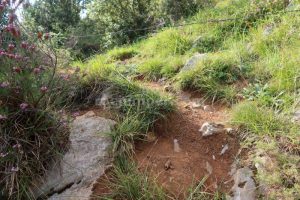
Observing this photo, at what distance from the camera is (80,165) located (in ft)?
9.75

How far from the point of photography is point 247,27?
5.23 meters

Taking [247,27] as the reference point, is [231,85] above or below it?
below

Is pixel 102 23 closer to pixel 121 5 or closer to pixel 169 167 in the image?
pixel 121 5

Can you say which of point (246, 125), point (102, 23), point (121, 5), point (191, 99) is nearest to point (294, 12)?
point (191, 99)

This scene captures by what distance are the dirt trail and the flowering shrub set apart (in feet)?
2.56

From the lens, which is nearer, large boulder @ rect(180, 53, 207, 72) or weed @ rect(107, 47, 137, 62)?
large boulder @ rect(180, 53, 207, 72)

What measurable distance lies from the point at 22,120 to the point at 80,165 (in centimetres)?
59

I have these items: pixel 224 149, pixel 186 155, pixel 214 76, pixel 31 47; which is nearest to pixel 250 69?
pixel 214 76

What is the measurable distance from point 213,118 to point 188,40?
2.12 m

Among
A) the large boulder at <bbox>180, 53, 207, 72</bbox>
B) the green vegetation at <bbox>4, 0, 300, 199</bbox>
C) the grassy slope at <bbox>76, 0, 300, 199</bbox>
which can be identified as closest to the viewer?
the green vegetation at <bbox>4, 0, 300, 199</bbox>

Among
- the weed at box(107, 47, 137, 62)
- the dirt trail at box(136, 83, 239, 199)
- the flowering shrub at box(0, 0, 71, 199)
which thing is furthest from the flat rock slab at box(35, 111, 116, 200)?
the weed at box(107, 47, 137, 62)

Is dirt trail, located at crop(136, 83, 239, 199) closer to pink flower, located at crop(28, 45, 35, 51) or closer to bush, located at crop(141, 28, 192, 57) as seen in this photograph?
pink flower, located at crop(28, 45, 35, 51)

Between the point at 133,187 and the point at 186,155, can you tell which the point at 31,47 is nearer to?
the point at 133,187

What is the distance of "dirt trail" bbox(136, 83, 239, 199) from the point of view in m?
2.82
